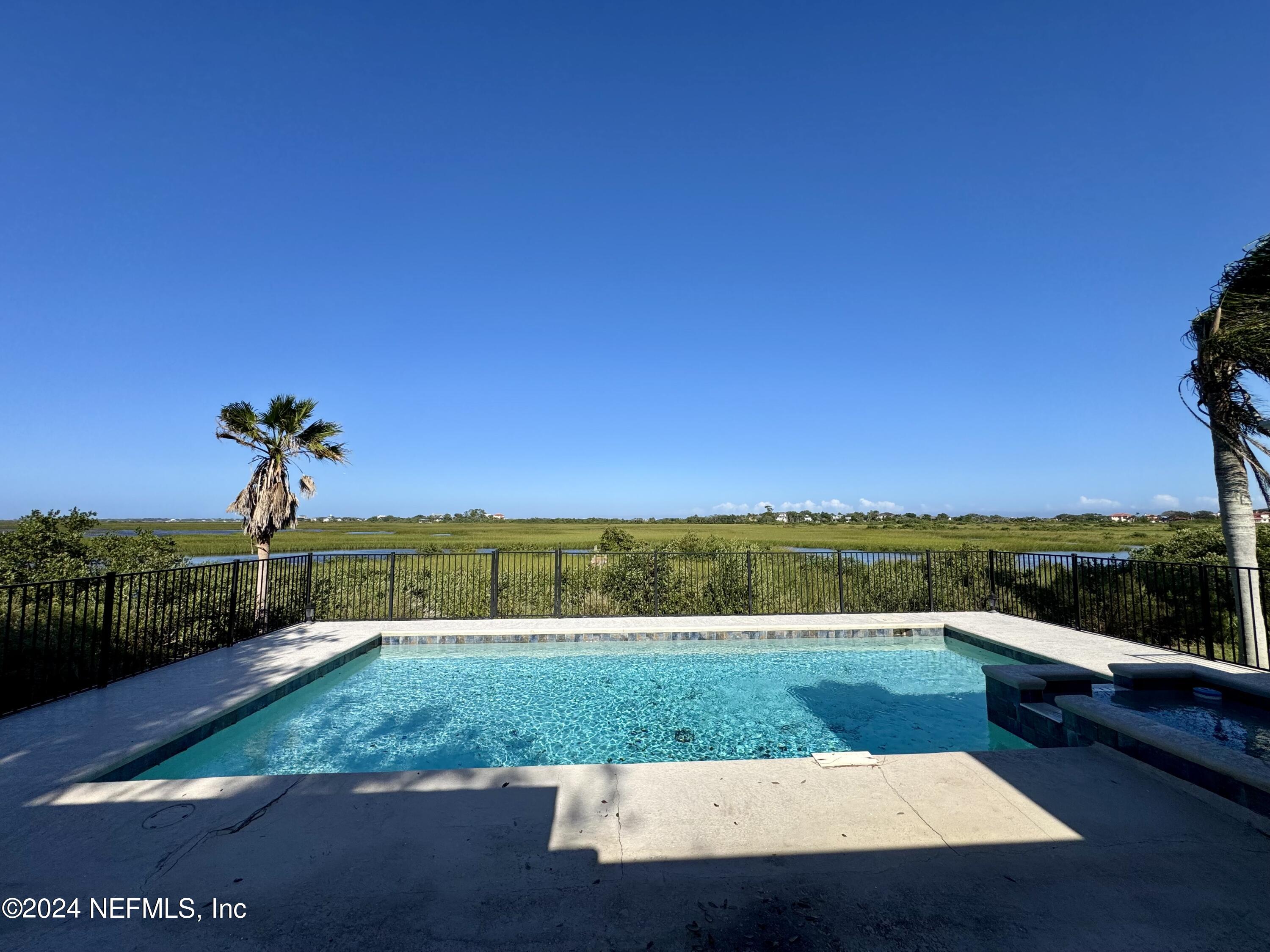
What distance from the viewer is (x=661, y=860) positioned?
8.36 feet

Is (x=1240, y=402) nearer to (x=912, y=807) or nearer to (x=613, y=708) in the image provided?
(x=912, y=807)

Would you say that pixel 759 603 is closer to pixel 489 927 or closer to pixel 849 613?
pixel 849 613

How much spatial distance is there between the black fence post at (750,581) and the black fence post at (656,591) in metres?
1.67

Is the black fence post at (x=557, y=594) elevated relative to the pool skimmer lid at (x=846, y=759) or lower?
elevated

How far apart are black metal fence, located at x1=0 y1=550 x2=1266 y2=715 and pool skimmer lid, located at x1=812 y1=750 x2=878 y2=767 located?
18.8 ft

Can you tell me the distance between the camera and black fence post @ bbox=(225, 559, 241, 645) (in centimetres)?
748

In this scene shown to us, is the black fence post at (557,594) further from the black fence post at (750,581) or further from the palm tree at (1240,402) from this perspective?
the palm tree at (1240,402)

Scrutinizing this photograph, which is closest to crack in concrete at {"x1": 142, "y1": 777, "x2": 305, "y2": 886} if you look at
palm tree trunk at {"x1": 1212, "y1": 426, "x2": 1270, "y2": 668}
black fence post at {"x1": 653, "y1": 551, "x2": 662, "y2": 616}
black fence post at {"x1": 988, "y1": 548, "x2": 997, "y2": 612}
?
black fence post at {"x1": 653, "y1": 551, "x2": 662, "y2": 616}

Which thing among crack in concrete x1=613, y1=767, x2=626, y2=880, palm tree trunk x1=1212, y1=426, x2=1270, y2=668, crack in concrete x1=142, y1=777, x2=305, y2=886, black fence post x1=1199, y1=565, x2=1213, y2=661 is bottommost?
crack in concrete x1=613, y1=767, x2=626, y2=880

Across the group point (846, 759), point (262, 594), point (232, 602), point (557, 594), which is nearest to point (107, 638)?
point (232, 602)

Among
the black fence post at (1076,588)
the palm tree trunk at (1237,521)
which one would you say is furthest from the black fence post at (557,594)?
the palm tree trunk at (1237,521)

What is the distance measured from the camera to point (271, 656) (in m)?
6.98

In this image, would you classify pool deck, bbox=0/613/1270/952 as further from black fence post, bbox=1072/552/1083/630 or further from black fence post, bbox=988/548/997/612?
black fence post, bbox=988/548/997/612

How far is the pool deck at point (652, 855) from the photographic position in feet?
6.82
